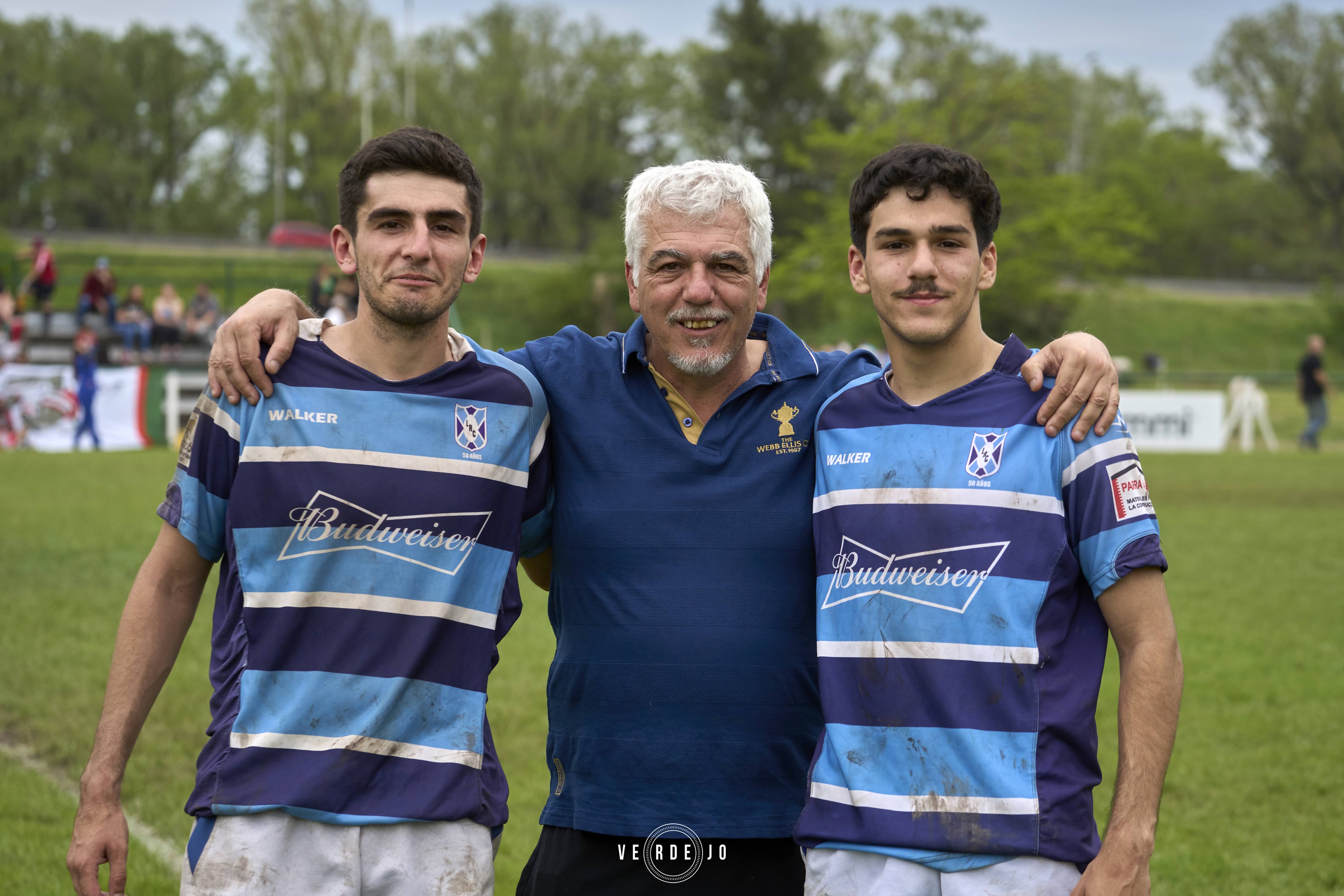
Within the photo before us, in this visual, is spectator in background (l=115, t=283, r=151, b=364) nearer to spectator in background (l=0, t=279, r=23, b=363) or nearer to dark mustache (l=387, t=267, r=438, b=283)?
spectator in background (l=0, t=279, r=23, b=363)

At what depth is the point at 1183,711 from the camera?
7543 millimetres

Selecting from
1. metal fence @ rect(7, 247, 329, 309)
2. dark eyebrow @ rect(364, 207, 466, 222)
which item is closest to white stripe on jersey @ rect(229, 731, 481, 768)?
dark eyebrow @ rect(364, 207, 466, 222)

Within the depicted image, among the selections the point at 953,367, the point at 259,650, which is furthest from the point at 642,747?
the point at 953,367

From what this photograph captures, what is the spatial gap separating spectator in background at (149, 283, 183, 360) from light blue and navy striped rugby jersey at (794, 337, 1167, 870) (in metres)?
29.0

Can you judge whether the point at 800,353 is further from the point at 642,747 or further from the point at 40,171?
the point at 40,171

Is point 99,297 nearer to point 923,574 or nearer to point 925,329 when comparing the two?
point 925,329

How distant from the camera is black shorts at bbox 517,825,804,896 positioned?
10.4ft

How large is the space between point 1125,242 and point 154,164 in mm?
52980

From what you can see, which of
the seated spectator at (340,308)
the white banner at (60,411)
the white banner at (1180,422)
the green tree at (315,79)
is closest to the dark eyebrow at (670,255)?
the seated spectator at (340,308)

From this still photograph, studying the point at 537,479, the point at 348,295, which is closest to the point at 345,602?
the point at 537,479

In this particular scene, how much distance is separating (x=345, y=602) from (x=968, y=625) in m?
1.44

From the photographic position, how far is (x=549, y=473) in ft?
11.0

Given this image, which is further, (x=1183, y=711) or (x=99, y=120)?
(x=99, y=120)

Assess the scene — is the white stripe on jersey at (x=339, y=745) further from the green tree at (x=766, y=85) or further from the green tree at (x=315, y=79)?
the green tree at (x=315, y=79)
